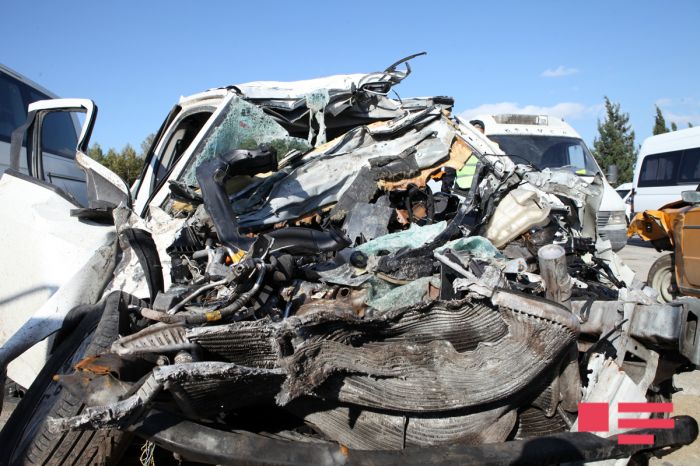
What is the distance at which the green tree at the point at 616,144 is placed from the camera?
70.7 ft

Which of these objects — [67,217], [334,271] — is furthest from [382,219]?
[67,217]

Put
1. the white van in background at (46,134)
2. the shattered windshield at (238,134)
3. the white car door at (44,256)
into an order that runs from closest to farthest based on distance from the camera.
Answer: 1. the white car door at (44,256)
2. the shattered windshield at (238,134)
3. the white van in background at (46,134)

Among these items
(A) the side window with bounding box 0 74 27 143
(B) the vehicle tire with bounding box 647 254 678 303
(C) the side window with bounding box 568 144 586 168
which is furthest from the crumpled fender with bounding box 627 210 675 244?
(A) the side window with bounding box 0 74 27 143

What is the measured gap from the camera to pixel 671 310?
1894 millimetres

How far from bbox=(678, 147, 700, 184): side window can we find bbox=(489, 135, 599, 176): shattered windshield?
381cm

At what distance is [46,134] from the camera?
5812mm

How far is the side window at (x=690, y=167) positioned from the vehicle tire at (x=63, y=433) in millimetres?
11898

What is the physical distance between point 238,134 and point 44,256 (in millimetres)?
1590

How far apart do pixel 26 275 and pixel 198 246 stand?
3.36 ft

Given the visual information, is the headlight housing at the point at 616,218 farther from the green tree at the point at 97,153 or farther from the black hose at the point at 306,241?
the green tree at the point at 97,153

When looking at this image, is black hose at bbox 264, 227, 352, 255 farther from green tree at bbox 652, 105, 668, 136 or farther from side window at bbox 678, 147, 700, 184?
green tree at bbox 652, 105, 668, 136

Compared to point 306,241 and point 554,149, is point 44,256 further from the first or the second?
point 554,149

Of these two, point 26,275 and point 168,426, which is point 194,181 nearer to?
point 26,275

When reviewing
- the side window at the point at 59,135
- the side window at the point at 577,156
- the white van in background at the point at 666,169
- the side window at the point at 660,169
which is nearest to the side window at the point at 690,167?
the white van in background at the point at 666,169
